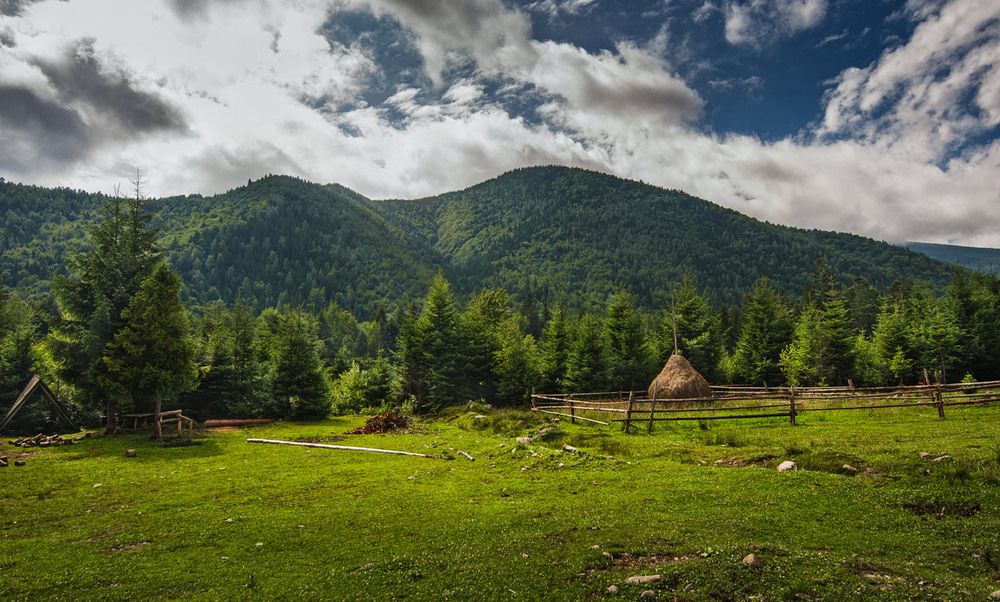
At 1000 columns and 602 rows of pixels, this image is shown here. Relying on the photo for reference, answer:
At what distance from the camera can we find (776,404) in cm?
2269

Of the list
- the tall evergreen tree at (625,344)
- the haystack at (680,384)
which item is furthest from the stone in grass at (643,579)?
the tall evergreen tree at (625,344)

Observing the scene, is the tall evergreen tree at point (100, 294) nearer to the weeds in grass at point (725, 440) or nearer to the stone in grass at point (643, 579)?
the stone in grass at point (643, 579)

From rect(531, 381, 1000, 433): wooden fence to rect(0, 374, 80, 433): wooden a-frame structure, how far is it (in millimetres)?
27372

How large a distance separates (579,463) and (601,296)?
186 metres

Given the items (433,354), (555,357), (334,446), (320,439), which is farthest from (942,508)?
(555,357)

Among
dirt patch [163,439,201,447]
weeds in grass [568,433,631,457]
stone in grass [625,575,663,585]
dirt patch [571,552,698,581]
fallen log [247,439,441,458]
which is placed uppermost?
stone in grass [625,575,663,585]

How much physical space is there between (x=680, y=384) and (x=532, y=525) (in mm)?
25857

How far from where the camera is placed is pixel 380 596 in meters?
6.32

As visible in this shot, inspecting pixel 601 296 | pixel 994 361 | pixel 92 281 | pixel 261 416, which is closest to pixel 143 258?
pixel 92 281

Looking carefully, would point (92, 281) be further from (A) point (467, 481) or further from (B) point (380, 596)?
(B) point (380, 596)

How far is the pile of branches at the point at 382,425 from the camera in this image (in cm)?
2553

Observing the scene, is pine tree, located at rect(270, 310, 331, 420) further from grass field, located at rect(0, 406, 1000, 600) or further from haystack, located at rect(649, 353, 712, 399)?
haystack, located at rect(649, 353, 712, 399)

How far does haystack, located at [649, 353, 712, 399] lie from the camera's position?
103ft

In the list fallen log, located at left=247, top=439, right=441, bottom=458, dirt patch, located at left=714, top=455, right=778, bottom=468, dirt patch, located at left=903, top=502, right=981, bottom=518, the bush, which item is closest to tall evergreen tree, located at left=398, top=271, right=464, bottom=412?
the bush
